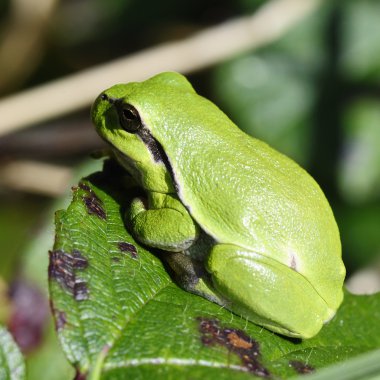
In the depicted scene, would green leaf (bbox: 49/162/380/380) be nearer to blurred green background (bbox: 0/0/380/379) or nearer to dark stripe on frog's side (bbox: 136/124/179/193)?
dark stripe on frog's side (bbox: 136/124/179/193)

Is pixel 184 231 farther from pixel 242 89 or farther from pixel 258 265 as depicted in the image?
pixel 242 89

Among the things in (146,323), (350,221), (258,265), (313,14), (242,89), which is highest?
(146,323)

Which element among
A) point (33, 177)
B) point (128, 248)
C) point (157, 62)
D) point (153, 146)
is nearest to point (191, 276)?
point (128, 248)

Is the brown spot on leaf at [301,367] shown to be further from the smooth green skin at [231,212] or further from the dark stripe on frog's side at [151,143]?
the dark stripe on frog's side at [151,143]


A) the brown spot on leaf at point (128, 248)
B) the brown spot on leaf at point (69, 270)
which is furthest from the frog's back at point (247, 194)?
the brown spot on leaf at point (69, 270)

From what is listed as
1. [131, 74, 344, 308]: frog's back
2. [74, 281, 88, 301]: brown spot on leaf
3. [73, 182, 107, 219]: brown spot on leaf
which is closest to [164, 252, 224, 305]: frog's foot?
[131, 74, 344, 308]: frog's back

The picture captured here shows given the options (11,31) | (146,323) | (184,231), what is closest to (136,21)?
(11,31)
